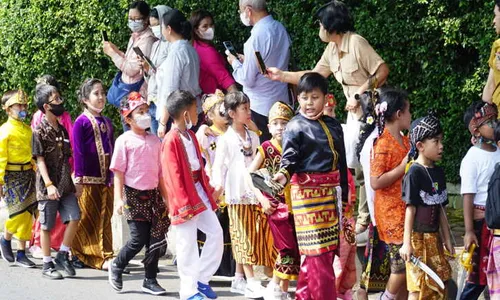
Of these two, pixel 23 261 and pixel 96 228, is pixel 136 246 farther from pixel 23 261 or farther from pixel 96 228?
pixel 23 261

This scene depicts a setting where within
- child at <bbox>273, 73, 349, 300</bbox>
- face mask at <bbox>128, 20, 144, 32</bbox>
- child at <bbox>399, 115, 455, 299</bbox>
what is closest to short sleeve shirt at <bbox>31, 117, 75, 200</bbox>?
face mask at <bbox>128, 20, 144, 32</bbox>

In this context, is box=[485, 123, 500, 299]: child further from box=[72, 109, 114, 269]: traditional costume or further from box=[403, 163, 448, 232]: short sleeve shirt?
box=[72, 109, 114, 269]: traditional costume

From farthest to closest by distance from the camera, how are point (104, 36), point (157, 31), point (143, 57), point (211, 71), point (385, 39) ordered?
point (104, 36) → point (157, 31) → point (211, 71) → point (143, 57) → point (385, 39)

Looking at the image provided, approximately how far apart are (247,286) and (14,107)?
9.59ft

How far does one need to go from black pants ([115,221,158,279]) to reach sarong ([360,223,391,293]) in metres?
1.95

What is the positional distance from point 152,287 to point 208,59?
2505 mm

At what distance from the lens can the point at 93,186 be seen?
390 inches

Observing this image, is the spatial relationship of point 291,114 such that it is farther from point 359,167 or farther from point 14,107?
point 14,107

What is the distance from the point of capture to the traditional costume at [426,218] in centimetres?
728

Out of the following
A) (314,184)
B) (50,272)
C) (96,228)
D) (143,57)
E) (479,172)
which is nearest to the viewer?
(314,184)

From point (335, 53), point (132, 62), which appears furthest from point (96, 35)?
point (335, 53)

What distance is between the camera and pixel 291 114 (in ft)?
27.9

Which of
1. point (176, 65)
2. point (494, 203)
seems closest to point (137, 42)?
point (176, 65)

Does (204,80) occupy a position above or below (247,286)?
above
